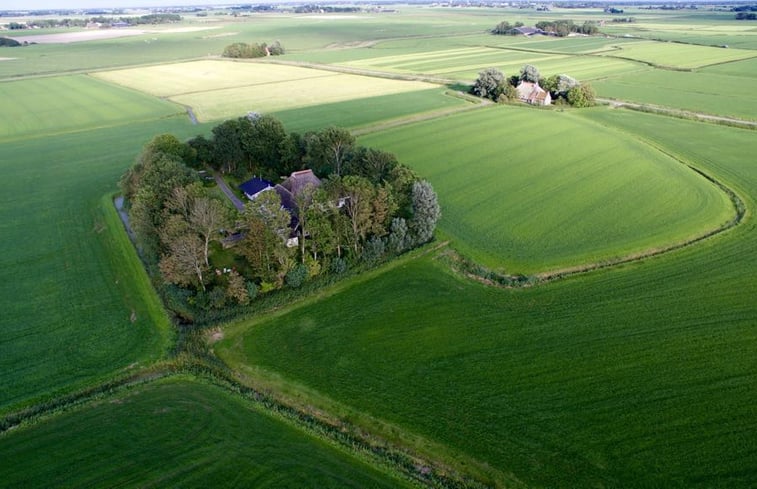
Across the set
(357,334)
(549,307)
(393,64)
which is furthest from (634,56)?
(357,334)

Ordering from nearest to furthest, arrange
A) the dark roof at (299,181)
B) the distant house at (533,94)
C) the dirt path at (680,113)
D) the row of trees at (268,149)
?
the dark roof at (299,181)
the row of trees at (268,149)
the dirt path at (680,113)
the distant house at (533,94)

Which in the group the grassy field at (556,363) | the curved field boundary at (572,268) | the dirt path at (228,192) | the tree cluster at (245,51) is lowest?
the grassy field at (556,363)

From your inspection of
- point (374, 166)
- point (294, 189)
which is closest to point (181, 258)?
point (294, 189)

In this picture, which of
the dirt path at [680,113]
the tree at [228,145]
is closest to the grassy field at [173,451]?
the tree at [228,145]

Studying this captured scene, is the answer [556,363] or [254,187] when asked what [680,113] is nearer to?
[556,363]

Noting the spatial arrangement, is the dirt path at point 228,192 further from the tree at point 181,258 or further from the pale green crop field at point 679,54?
the pale green crop field at point 679,54

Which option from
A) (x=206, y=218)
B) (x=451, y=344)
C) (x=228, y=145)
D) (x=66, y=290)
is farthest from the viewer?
(x=228, y=145)
